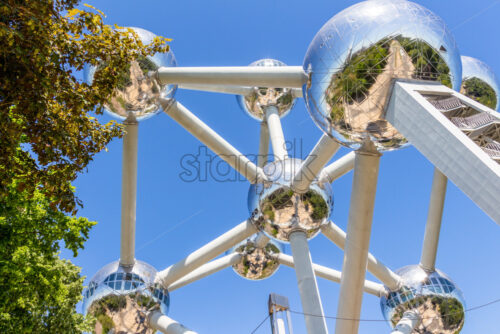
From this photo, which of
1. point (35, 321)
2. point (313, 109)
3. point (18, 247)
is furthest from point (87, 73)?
point (313, 109)

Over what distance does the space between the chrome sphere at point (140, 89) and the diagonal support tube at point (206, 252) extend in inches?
138

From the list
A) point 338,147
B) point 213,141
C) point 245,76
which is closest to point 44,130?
point 245,76

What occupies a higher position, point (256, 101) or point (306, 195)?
point (256, 101)

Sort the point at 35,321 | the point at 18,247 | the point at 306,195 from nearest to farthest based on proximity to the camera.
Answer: the point at 18,247 → the point at 35,321 → the point at 306,195

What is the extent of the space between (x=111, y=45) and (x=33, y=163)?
6.19ft

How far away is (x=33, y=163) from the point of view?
656 centimetres

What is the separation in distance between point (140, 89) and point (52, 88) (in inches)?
216

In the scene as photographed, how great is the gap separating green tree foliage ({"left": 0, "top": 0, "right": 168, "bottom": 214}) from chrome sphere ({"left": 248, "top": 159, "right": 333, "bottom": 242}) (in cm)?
531

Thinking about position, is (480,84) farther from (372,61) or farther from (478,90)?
(372,61)

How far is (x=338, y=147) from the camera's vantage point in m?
10.4

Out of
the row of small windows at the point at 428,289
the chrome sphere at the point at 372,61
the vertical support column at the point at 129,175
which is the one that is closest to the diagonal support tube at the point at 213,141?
the vertical support column at the point at 129,175

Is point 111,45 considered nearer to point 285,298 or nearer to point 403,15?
point 403,15

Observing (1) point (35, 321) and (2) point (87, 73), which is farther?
(2) point (87, 73)

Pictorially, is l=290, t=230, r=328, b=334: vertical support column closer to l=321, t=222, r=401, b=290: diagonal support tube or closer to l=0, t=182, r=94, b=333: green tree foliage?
l=321, t=222, r=401, b=290: diagonal support tube
